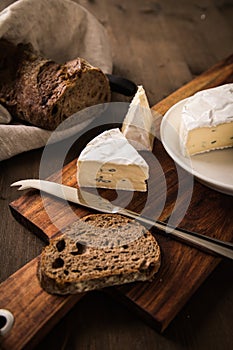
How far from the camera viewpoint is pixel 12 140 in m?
2.15

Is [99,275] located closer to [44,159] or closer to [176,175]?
[176,175]

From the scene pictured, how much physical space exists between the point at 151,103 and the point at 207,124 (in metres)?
0.67

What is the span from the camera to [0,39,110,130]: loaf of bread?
2.19 metres

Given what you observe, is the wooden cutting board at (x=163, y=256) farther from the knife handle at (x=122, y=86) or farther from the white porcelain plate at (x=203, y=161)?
the knife handle at (x=122, y=86)

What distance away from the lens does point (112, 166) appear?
1833 millimetres

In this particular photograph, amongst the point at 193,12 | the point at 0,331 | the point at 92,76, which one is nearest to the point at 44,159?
the point at 92,76

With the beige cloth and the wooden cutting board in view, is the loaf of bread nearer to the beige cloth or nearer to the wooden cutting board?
the beige cloth

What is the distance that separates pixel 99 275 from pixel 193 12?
7.97 feet

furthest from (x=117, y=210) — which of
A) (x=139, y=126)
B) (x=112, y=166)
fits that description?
(x=139, y=126)

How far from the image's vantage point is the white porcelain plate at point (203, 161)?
1.85 metres

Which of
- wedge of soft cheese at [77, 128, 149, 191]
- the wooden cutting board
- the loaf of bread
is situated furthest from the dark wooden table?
wedge of soft cheese at [77, 128, 149, 191]

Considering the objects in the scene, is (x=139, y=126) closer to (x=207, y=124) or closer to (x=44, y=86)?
(x=207, y=124)

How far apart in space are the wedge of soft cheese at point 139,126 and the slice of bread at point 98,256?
468 mm

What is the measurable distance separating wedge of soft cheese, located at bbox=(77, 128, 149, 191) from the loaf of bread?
369mm
